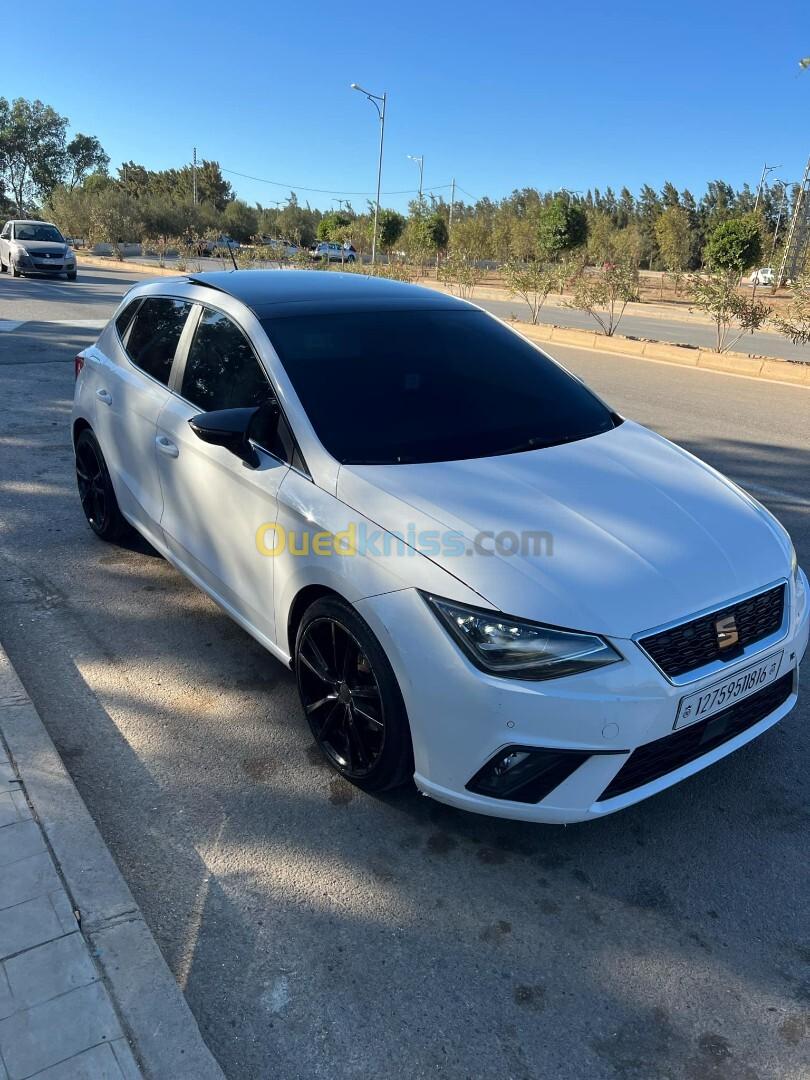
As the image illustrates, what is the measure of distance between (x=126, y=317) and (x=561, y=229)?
4316cm

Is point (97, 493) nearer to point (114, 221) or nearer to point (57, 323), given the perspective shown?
point (57, 323)

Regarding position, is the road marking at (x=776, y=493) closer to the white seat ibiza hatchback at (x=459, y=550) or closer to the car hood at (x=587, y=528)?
the white seat ibiza hatchback at (x=459, y=550)

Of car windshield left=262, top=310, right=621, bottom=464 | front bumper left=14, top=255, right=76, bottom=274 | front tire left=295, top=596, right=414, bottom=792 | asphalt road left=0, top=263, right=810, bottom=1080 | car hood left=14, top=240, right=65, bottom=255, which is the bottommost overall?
asphalt road left=0, top=263, right=810, bottom=1080

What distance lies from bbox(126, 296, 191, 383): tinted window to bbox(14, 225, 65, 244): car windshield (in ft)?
82.2

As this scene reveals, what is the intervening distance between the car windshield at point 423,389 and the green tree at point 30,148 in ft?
288

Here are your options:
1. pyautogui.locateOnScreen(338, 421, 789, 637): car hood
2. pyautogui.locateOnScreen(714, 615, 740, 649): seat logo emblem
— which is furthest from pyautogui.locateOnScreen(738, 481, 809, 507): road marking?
pyautogui.locateOnScreen(714, 615, 740, 649): seat logo emblem

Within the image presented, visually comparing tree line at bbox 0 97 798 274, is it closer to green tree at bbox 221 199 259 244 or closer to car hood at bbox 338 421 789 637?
green tree at bbox 221 199 259 244

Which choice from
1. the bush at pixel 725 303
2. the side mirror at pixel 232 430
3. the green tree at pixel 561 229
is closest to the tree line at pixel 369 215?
the green tree at pixel 561 229

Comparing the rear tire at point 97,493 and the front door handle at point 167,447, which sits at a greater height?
the front door handle at point 167,447

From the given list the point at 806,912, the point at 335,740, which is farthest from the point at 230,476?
the point at 806,912

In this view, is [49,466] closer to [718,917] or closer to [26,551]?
[26,551]

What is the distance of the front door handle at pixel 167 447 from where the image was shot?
3617 millimetres

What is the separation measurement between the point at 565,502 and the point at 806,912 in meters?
1.46

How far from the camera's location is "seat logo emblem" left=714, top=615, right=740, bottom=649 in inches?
94.6
